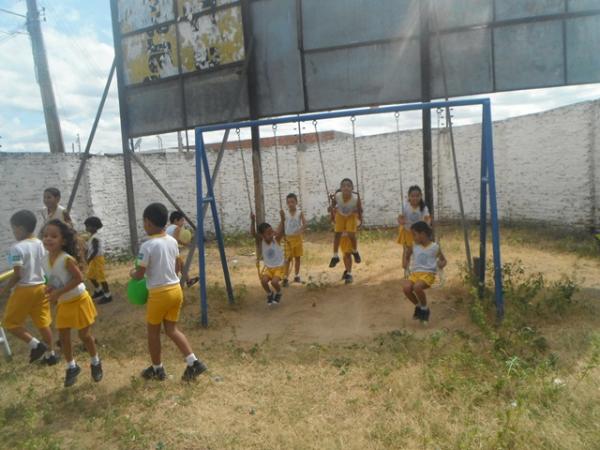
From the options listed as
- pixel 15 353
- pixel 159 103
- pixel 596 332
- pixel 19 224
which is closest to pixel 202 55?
pixel 159 103

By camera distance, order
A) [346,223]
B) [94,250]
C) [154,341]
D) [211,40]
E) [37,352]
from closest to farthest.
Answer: [154,341], [37,352], [94,250], [346,223], [211,40]

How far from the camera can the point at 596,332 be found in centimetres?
441

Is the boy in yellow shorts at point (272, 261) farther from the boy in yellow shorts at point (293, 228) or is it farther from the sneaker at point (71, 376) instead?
the sneaker at point (71, 376)

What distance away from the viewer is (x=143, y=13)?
8.55 metres

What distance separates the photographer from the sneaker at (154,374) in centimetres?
426

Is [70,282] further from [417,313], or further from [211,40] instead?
[211,40]

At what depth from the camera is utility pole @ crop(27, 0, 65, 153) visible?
511 inches

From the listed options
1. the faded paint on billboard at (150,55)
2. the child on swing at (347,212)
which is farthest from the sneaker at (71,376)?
the faded paint on billboard at (150,55)

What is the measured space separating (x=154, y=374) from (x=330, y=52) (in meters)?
5.24

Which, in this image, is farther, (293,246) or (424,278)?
(293,246)

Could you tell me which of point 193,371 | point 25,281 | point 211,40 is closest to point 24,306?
point 25,281

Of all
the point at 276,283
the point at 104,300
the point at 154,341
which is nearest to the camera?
the point at 154,341

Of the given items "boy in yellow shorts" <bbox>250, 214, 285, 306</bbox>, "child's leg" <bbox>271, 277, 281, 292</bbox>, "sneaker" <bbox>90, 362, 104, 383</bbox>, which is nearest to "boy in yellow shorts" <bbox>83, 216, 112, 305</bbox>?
"boy in yellow shorts" <bbox>250, 214, 285, 306</bbox>

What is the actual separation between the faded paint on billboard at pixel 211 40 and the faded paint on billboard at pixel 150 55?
0.24m
